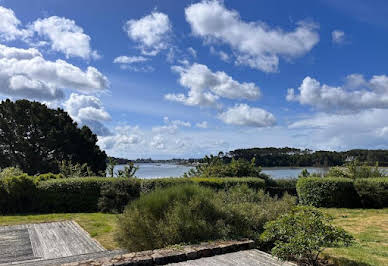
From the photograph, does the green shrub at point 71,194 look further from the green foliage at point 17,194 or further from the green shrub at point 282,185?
the green shrub at point 282,185

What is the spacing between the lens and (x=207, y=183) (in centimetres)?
1316

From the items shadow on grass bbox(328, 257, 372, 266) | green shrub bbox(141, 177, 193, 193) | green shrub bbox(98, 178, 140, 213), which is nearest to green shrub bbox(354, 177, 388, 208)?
green shrub bbox(141, 177, 193, 193)

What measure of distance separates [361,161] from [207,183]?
30.1ft

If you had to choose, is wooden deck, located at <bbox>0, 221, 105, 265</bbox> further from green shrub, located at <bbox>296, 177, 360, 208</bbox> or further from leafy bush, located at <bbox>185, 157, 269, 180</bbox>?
green shrub, located at <bbox>296, 177, 360, 208</bbox>

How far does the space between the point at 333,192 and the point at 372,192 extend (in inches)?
59.4

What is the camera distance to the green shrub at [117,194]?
1235cm

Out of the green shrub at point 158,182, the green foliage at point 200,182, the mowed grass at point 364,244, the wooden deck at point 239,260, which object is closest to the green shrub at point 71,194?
the green shrub at point 158,182

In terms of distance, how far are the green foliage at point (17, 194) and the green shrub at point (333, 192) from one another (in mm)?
11378

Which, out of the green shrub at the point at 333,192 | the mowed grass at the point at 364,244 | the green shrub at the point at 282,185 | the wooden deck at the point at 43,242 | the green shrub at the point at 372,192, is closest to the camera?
the mowed grass at the point at 364,244

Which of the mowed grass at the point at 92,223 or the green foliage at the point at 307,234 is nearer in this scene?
the green foliage at the point at 307,234

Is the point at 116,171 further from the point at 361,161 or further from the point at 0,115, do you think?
the point at 0,115

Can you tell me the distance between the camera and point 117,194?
12.4 metres

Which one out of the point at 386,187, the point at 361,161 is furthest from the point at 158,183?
the point at 361,161

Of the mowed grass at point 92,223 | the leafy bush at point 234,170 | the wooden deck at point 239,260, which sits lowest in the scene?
the mowed grass at point 92,223
